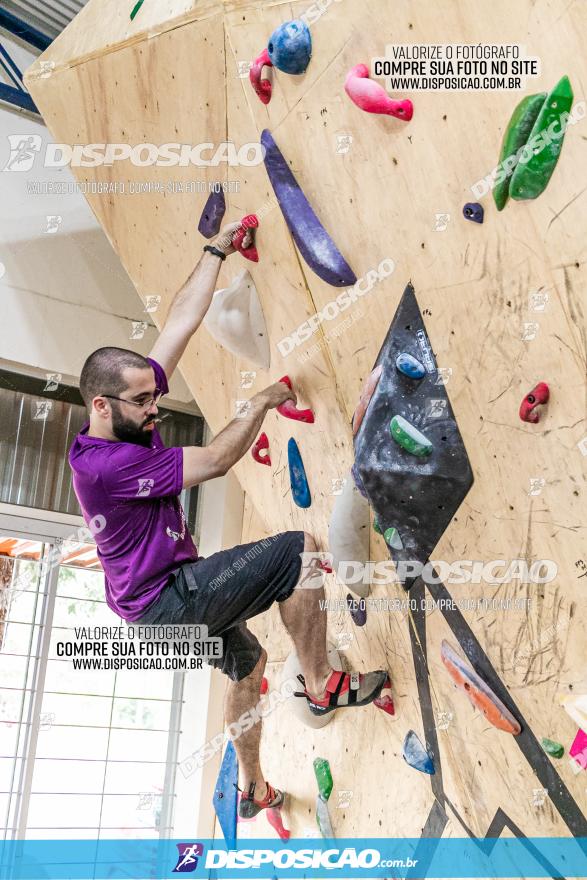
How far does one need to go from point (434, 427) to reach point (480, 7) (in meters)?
1.07

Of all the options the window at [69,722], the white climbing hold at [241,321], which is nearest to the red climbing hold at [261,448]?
the white climbing hold at [241,321]

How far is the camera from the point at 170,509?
2791 mm

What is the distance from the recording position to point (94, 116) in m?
3.25

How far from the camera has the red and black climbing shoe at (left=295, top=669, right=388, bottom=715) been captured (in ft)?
9.81

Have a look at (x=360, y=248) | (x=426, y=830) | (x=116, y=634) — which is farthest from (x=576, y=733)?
(x=116, y=634)

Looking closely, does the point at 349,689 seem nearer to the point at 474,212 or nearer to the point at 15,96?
the point at 474,212

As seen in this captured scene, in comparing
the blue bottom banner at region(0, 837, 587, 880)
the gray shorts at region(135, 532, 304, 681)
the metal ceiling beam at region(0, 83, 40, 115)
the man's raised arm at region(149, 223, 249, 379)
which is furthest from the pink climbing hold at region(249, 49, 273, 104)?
the metal ceiling beam at region(0, 83, 40, 115)

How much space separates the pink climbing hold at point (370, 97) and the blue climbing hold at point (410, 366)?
638 mm

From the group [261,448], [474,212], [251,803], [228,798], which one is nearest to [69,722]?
[228,798]

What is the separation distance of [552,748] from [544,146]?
1.63 meters

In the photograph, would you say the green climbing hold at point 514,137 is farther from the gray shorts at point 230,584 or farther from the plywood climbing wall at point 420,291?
the gray shorts at point 230,584

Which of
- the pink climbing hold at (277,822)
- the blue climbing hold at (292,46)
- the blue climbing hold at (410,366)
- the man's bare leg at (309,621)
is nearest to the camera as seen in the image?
Answer: the blue climbing hold at (292,46)

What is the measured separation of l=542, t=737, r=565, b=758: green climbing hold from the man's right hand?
4.22 feet

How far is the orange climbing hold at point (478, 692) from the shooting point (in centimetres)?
259
